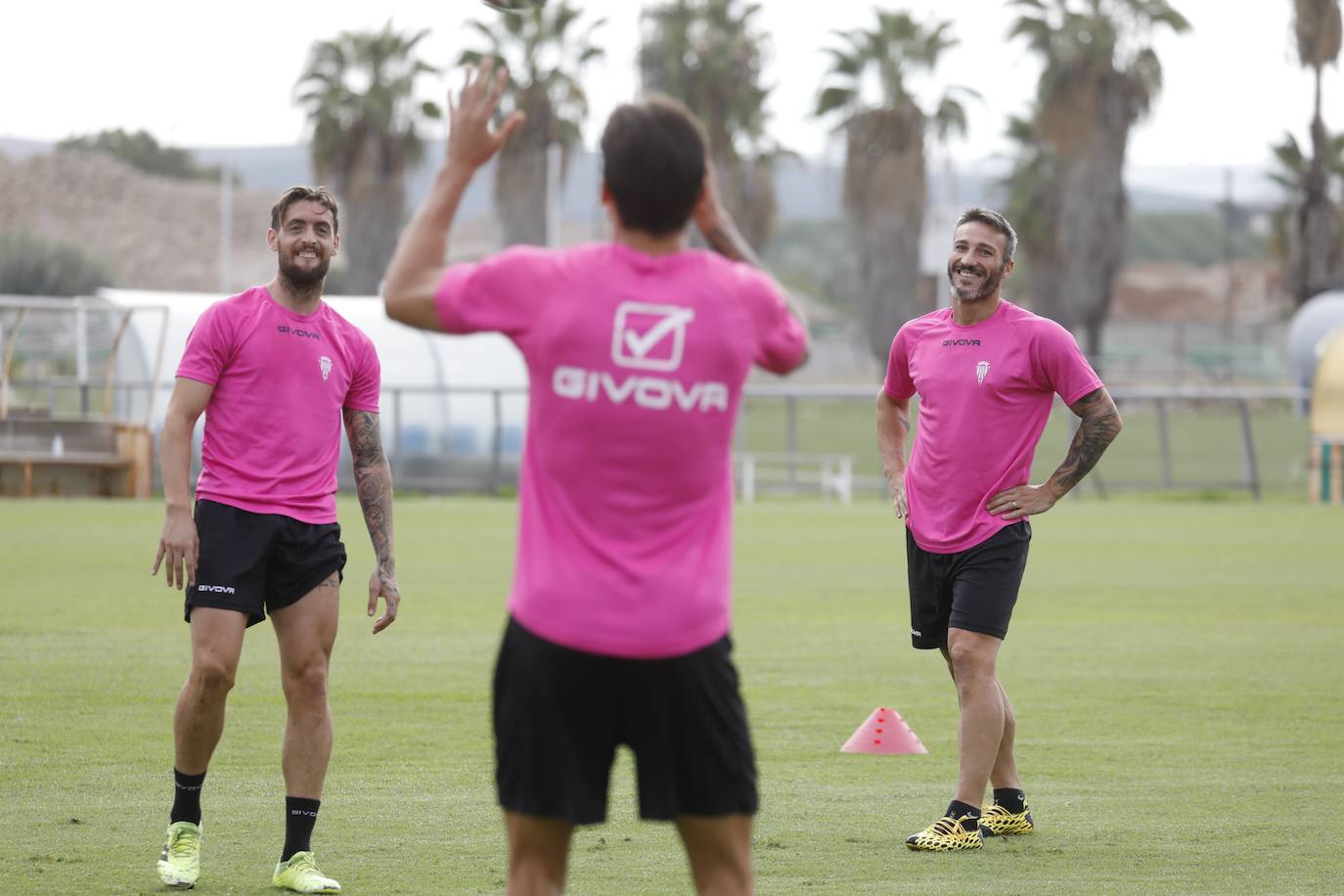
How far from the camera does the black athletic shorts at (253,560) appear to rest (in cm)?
585

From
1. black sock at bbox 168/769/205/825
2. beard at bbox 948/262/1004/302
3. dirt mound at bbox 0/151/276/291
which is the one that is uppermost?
dirt mound at bbox 0/151/276/291

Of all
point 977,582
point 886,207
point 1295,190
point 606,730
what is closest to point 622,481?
point 606,730

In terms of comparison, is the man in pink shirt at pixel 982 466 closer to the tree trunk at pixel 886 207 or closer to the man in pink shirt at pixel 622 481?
the man in pink shirt at pixel 622 481

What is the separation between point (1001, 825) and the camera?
7.02m

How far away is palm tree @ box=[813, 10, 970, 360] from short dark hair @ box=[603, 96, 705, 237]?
2119 inches

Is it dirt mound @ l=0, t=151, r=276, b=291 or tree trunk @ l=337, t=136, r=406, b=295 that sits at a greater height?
dirt mound @ l=0, t=151, r=276, b=291

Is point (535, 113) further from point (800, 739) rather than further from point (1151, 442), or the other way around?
point (800, 739)

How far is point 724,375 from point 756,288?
0.67ft

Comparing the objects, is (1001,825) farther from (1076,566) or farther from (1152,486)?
(1152,486)

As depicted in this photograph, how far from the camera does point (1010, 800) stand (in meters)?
7.05

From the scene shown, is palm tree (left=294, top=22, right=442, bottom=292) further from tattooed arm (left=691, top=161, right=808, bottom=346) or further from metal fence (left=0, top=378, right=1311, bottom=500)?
tattooed arm (left=691, top=161, right=808, bottom=346)

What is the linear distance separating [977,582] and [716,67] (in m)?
52.9

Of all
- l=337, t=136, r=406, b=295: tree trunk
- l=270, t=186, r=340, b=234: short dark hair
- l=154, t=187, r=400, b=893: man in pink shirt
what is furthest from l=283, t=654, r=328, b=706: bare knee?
l=337, t=136, r=406, b=295: tree trunk

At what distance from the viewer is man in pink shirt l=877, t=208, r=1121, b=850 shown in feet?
22.1
